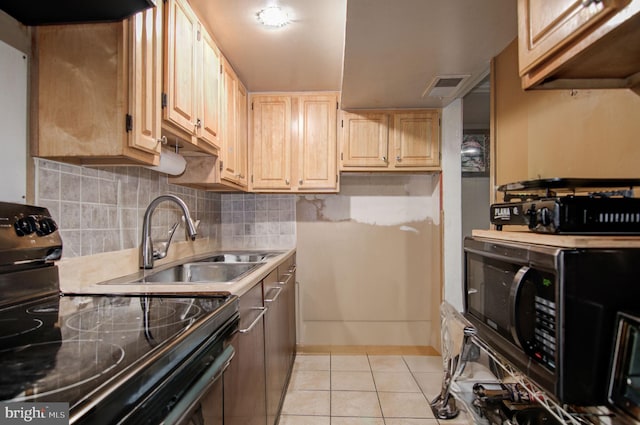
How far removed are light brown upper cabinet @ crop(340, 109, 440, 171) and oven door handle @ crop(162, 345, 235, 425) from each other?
2.07m

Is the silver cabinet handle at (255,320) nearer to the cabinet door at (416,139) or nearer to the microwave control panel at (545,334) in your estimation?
the microwave control panel at (545,334)

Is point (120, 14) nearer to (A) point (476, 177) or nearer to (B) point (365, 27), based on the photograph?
(B) point (365, 27)

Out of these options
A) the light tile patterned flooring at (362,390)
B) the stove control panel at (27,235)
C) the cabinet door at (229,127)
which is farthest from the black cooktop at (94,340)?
the light tile patterned flooring at (362,390)

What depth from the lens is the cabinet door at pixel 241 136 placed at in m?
2.54

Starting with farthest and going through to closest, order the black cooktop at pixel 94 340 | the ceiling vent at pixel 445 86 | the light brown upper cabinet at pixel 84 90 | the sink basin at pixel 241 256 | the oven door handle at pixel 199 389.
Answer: the sink basin at pixel 241 256 → the ceiling vent at pixel 445 86 → the light brown upper cabinet at pixel 84 90 → the oven door handle at pixel 199 389 → the black cooktop at pixel 94 340

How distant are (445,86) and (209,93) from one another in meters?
1.62

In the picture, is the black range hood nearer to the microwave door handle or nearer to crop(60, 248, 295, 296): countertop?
crop(60, 248, 295, 296): countertop

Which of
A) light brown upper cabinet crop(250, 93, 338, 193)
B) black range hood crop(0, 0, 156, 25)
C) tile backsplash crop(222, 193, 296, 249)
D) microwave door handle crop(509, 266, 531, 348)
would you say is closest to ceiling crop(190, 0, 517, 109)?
light brown upper cabinet crop(250, 93, 338, 193)

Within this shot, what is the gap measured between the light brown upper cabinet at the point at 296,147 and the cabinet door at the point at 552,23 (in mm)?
1905

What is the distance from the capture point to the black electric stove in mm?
531

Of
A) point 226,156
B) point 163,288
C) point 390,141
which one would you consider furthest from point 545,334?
point 390,141

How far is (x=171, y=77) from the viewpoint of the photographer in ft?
4.75

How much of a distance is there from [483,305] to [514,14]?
133cm

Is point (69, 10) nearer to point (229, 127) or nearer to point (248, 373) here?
point (229, 127)
